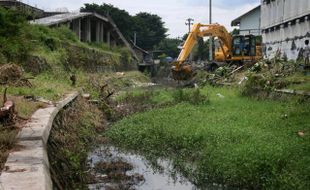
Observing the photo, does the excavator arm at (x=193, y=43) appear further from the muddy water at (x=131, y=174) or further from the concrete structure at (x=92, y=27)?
the muddy water at (x=131, y=174)

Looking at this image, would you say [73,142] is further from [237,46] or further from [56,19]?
[56,19]

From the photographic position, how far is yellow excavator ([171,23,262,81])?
30.7 m

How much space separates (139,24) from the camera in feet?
266

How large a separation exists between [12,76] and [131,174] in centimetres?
737

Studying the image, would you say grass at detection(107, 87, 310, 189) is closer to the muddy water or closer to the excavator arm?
the muddy water

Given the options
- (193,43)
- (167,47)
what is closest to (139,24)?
(167,47)

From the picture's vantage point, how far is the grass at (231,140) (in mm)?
8617

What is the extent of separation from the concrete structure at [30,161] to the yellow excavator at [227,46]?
21.1 meters

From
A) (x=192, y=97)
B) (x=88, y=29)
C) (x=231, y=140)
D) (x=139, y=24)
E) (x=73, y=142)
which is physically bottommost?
(x=73, y=142)

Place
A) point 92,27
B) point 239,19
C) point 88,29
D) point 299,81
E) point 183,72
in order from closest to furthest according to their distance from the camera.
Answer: point 299,81
point 183,72
point 88,29
point 92,27
point 239,19

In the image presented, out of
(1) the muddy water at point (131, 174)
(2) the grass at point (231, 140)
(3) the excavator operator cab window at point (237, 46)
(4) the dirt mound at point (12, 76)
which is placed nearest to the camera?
(2) the grass at point (231, 140)

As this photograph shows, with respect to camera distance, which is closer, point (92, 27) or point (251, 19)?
point (92, 27)

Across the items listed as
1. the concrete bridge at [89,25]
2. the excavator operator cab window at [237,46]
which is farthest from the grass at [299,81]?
the concrete bridge at [89,25]

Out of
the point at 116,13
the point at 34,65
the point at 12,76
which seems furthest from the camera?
the point at 116,13
